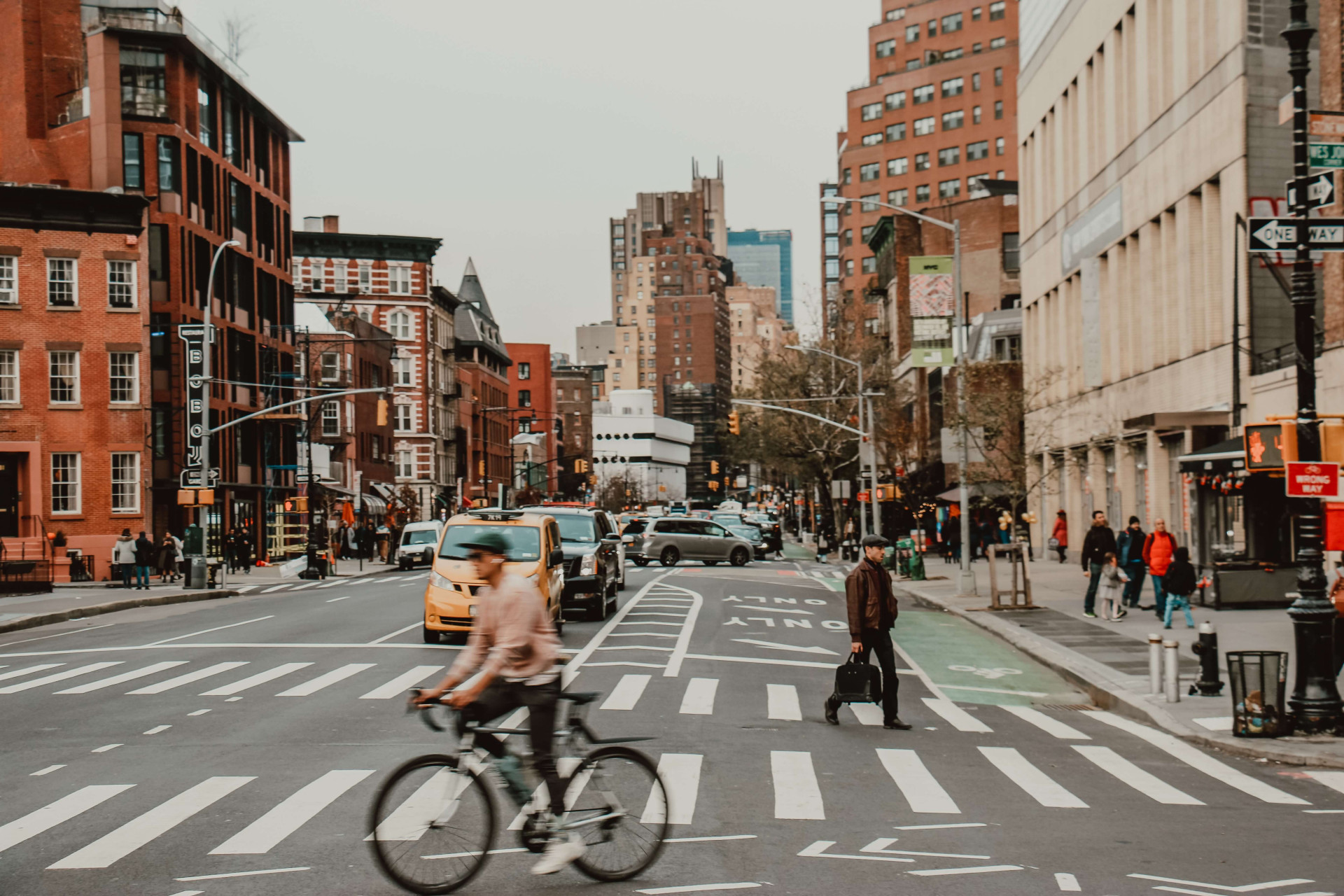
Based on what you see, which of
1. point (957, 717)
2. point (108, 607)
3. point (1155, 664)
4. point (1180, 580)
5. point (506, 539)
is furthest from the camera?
point (108, 607)

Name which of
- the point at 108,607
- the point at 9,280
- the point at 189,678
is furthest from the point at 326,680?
the point at 9,280

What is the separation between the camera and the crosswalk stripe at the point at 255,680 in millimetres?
17344

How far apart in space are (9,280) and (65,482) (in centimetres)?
718

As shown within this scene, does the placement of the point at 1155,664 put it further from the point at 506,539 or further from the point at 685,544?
the point at 685,544

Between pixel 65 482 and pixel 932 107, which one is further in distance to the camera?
pixel 932 107

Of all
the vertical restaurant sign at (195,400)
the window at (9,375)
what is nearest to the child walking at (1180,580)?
the vertical restaurant sign at (195,400)

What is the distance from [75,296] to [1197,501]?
38.1m

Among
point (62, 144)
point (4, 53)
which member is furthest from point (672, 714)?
point (4, 53)

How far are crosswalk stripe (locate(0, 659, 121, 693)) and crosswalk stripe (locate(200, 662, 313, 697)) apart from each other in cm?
247

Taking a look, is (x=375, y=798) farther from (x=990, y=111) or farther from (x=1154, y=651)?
(x=990, y=111)

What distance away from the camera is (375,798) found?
8039mm

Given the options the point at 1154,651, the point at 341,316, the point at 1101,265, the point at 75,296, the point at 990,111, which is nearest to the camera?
the point at 1154,651

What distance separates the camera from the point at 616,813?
8.27 metres

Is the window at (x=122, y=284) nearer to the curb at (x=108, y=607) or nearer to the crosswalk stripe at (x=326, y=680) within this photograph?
the curb at (x=108, y=607)
